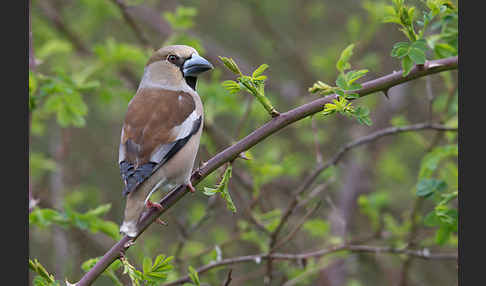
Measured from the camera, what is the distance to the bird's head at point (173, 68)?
13.1 ft

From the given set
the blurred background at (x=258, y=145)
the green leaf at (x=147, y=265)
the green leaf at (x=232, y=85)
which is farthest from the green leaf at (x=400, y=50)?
the blurred background at (x=258, y=145)

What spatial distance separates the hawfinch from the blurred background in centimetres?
141

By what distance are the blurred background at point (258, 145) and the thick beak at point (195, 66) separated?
1207 mm

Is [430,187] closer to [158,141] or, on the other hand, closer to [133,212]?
[158,141]

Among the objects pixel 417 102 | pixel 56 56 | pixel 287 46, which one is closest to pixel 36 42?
pixel 56 56

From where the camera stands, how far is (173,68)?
13.5 ft

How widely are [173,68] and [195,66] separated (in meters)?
0.31

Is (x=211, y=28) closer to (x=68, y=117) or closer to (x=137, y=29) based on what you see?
(x=137, y=29)

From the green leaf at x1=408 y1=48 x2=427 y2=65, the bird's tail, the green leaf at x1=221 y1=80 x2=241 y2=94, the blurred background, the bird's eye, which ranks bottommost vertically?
the blurred background

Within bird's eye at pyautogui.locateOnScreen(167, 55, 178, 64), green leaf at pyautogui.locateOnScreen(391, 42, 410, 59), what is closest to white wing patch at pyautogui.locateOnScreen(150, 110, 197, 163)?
bird's eye at pyautogui.locateOnScreen(167, 55, 178, 64)

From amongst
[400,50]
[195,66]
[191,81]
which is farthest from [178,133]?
[400,50]

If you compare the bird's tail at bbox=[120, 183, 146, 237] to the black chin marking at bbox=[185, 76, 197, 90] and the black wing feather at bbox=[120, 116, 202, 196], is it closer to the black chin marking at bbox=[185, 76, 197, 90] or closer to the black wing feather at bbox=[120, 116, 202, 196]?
the black wing feather at bbox=[120, 116, 202, 196]

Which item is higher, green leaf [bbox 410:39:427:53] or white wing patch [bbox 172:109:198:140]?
green leaf [bbox 410:39:427:53]

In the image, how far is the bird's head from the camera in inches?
158
